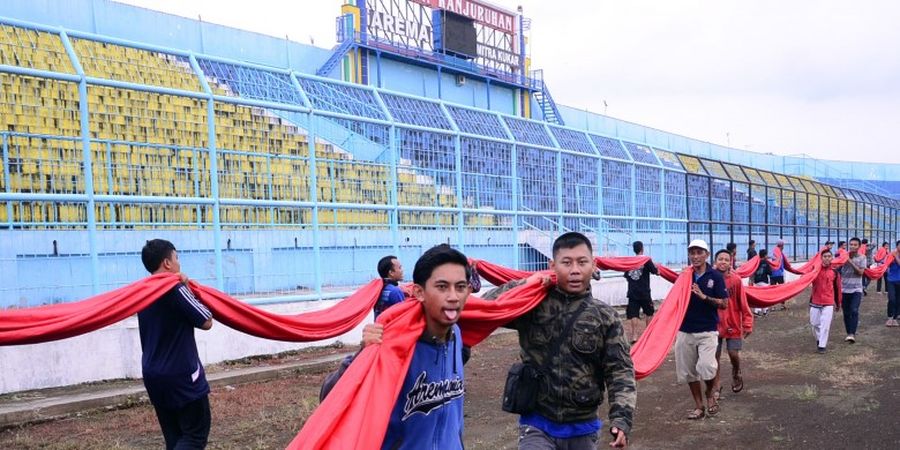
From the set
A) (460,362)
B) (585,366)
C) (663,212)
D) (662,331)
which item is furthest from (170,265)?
(663,212)

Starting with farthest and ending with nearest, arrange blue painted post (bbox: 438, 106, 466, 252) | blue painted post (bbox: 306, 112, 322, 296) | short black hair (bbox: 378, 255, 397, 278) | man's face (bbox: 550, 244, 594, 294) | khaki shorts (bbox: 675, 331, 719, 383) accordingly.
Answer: blue painted post (bbox: 438, 106, 466, 252), blue painted post (bbox: 306, 112, 322, 296), khaki shorts (bbox: 675, 331, 719, 383), short black hair (bbox: 378, 255, 397, 278), man's face (bbox: 550, 244, 594, 294)

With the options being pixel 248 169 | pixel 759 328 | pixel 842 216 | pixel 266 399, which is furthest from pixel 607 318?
pixel 842 216

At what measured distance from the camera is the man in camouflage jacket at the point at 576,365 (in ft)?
12.3

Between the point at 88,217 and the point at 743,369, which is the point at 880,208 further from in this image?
the point at 88,217

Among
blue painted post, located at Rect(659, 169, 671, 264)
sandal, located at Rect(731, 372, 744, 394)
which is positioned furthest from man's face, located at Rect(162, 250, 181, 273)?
blue painted post, located at Rect(659, 169, 671, 264)

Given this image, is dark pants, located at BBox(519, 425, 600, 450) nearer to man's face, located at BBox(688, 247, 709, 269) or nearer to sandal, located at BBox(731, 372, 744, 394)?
man's face, located at BBox(688, 247, 709, 269)

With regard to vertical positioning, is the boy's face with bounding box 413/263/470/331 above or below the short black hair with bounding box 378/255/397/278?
above

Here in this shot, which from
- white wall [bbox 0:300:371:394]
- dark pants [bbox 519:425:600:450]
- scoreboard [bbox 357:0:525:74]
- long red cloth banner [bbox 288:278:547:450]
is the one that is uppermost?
scoreboard [bbox 357:0:525:74]

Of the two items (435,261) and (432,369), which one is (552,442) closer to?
(432,369)

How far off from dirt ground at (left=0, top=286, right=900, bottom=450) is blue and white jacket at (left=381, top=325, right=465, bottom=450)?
356 cm

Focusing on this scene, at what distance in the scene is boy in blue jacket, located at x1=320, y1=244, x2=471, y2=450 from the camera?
314 centimetres

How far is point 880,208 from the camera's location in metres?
38.2

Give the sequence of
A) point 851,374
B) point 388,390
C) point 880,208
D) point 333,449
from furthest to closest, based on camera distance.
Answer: point 880,208 → point 851,374 → point 388,390 → point 333,449

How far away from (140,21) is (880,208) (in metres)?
35.3
